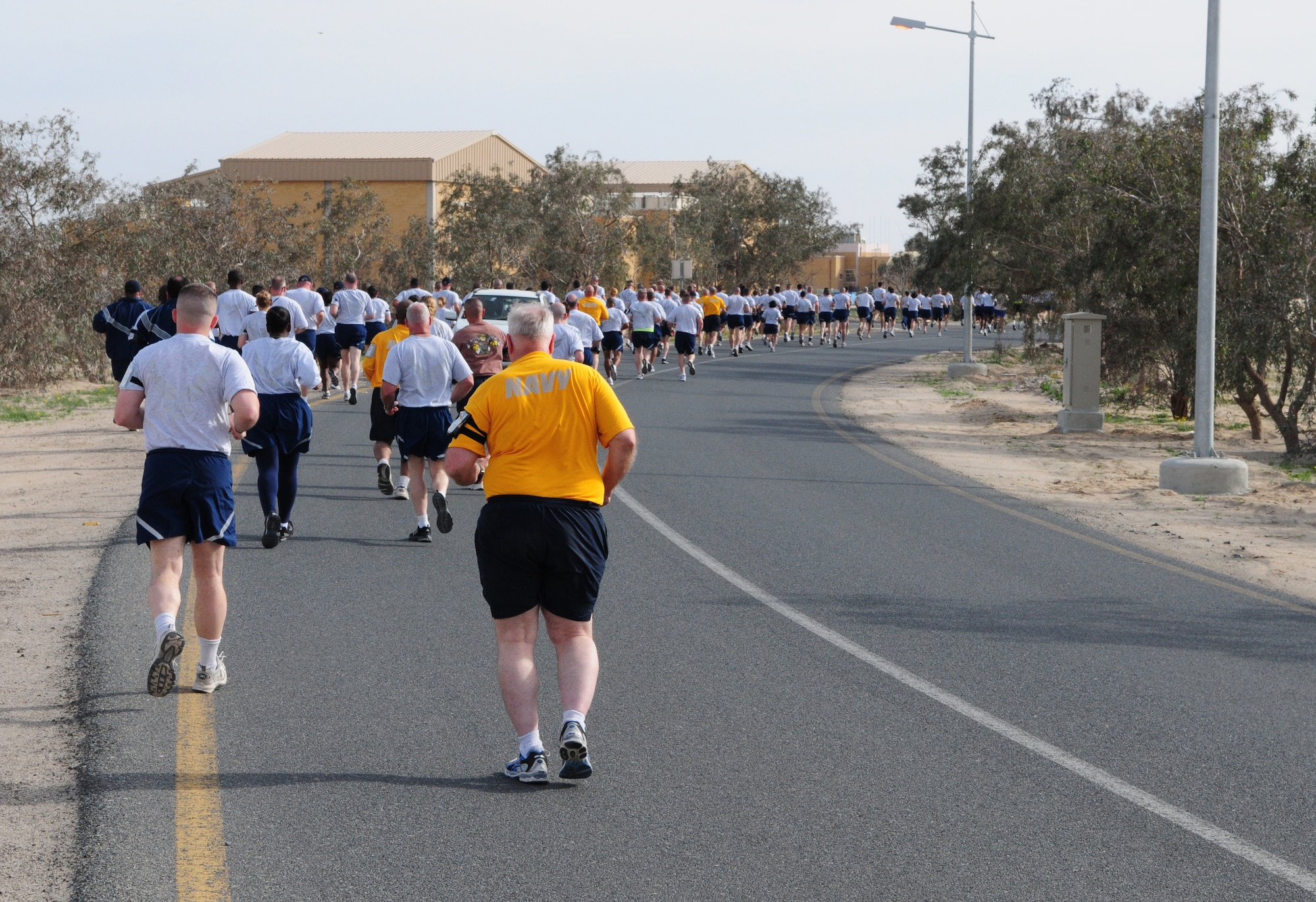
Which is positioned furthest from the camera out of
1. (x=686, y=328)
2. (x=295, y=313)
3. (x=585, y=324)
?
(x=686, y=328)

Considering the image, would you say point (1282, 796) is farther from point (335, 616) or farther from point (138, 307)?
point (138, 307)

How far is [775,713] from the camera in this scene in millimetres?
6312

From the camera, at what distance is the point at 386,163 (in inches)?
2238

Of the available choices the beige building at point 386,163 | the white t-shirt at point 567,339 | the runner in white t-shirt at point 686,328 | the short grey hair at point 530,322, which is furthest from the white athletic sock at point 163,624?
the beige building at point 386,163

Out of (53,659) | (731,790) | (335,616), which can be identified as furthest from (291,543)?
(731,790)

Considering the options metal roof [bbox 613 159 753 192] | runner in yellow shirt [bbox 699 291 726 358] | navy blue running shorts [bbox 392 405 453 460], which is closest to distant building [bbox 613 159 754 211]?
metal roof [bbox 613 159 753 192]

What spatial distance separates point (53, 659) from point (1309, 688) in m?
6.21

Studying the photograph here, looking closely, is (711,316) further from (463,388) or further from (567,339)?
(463,388)

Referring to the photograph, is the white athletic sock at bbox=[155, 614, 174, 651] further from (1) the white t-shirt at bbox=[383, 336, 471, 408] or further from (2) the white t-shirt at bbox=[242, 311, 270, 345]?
(2) the white t-shirt at bbox=[242, 311, 270, 345]

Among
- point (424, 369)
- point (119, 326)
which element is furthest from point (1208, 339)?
point (119, 326)

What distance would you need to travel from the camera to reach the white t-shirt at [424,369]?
10.9 meters

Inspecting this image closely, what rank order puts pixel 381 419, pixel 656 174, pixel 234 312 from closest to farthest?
pixel 381 419
pixel 234 312
pixel 656 174

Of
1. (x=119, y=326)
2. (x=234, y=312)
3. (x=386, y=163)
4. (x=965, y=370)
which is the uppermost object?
(x=386, y=163)

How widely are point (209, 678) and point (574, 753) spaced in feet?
7.17
